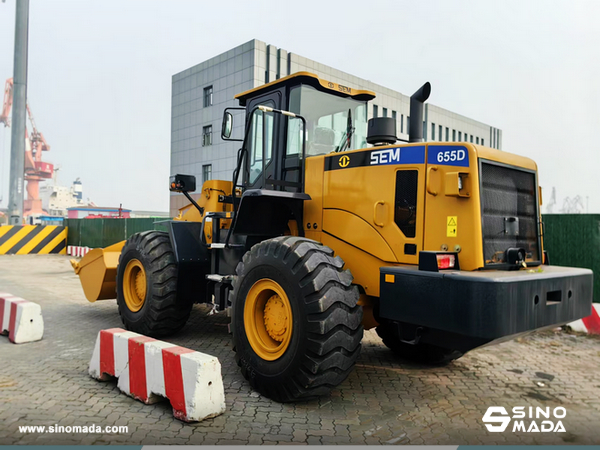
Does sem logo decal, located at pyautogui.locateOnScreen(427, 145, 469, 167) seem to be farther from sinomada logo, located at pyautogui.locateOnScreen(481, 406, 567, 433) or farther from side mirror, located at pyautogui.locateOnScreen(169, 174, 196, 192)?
side mirror, located at pyautogui.locateOnScreen(169, 174, 196, 192)

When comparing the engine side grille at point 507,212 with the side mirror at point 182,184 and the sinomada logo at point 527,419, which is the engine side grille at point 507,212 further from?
the side mirror at point 182,184

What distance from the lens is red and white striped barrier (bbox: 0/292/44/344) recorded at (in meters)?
6.11

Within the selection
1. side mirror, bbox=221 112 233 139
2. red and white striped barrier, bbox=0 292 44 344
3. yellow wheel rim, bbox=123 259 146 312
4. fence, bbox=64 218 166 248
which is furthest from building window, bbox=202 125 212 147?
side mirror, bbox=221 112 233 139

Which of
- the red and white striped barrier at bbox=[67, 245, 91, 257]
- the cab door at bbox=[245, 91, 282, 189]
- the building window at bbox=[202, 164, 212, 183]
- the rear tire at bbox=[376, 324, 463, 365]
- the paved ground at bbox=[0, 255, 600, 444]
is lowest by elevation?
the paved ground at bbox=[0, 255, 600, 444]

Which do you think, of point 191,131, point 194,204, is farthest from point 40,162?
point 194,204

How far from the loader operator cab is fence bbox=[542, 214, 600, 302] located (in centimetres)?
431

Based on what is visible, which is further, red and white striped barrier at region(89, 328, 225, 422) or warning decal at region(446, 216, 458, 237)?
warning decal at region(446, 216, 458, 237)

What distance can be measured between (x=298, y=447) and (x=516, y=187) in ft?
9.72

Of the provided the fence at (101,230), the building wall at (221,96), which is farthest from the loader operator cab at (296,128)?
the building wall at (221,96)

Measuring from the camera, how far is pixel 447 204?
13.0 feet

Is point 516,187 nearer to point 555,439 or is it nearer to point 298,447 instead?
point 555,439

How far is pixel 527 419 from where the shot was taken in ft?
13.6

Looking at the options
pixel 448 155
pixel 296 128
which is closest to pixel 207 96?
pixel 296 128

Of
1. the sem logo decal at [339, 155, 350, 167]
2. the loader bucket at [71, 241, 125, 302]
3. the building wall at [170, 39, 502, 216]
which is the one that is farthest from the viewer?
the building wall at [170, 39, 502, 216]
